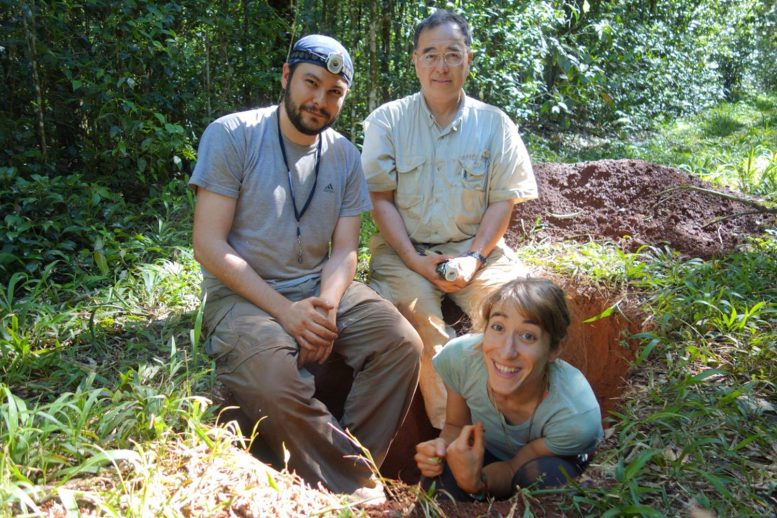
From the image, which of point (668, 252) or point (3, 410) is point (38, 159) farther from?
point (668, 252)

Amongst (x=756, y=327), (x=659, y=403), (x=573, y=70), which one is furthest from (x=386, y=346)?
(x=573, y=70)

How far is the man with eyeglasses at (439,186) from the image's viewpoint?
350 cm

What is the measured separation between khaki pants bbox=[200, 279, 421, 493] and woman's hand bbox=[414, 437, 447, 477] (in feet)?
1.13

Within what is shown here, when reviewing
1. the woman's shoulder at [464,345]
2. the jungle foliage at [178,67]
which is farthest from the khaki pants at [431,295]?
the jungle foliage at [178,67]

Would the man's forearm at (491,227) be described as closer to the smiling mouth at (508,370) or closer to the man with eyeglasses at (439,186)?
the man with eyeglasses at (439,186)

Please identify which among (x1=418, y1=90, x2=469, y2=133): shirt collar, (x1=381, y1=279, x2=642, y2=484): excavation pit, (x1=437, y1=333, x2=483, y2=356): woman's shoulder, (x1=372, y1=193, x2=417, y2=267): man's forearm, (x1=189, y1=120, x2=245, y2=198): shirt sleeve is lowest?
(x1=381, y1=279, x2=642, y2=484): excavation pit

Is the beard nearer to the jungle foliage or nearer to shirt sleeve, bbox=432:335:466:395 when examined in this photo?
shirt sleeve, bbox=432:335:466:395

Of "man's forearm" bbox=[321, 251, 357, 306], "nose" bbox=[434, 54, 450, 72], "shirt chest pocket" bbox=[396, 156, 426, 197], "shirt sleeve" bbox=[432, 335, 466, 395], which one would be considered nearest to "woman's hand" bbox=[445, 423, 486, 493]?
"shirt sleeve" bbox=[432, 335, 466, 395]

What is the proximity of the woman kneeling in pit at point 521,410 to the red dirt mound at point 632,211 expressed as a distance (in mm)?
1934

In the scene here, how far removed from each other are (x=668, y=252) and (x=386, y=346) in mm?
2098

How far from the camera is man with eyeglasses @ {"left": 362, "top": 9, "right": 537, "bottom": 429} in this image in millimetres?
3496

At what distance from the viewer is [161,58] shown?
4801 millimetres

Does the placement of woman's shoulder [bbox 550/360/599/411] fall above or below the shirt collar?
below

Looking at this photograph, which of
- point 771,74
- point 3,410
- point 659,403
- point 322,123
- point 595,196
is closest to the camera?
point 3,410
